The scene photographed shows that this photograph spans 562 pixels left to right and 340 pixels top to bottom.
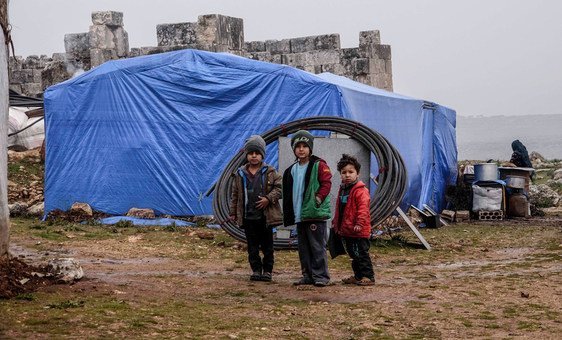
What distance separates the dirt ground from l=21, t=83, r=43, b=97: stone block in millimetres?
10625

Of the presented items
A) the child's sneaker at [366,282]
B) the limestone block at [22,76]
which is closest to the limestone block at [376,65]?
the limestone block at [22,76]

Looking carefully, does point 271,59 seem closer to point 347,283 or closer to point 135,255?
point 135,255

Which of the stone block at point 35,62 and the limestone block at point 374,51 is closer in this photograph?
the limestone block at point 374,51

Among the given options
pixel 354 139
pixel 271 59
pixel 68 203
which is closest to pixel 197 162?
pixel 68 203

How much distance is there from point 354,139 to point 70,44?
11167mm

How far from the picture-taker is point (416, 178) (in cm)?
1797

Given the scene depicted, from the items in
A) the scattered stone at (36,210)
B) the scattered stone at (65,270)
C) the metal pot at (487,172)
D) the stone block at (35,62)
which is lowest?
the scattered stone at (65,270)

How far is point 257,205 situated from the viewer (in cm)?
1063

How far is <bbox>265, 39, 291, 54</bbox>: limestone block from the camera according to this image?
2366 centimetres

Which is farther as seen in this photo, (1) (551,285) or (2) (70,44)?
(2) (70,44)

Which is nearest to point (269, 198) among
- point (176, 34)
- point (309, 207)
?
point (309, 207)

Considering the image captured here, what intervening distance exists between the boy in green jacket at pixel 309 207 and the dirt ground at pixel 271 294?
0.82 feet

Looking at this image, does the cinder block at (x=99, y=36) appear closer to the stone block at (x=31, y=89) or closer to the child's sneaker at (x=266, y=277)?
the stone block at (x=31, y=89)

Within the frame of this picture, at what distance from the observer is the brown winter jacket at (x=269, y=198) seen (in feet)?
34.9
